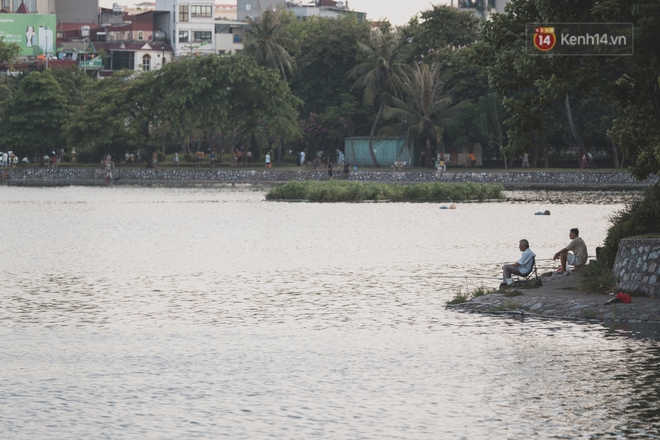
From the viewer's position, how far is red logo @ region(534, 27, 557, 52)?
23656 mm

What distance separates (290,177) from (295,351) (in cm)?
7137

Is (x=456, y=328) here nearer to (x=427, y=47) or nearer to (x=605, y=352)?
(x=605, y=352)

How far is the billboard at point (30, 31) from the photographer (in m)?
160

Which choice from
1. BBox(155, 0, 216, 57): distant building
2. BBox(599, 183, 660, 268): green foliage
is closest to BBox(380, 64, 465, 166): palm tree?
BBox(599, 183, 660, 268): green foliage

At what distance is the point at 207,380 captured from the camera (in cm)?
1694

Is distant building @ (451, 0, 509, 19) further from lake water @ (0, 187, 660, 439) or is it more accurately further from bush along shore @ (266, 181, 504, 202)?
lake water @ (0, 187, 660, 439)

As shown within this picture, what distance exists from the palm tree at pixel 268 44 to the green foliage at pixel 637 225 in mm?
82306

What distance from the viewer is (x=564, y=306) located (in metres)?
22.3

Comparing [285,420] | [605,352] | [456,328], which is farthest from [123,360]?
[605,352]

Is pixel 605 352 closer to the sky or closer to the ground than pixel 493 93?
closer to the ground

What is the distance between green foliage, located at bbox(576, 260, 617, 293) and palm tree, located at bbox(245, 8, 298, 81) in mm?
82584

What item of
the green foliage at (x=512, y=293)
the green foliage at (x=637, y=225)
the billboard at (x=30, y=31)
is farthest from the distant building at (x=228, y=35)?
Answer: the green foliage at (x=512, y=293)

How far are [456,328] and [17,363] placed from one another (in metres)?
7.87

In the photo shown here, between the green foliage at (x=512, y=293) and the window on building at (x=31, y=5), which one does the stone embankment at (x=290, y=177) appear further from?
the window on building at (x=31, y=5)
